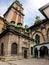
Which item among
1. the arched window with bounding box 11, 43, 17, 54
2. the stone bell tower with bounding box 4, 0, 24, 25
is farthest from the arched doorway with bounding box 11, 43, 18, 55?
the stone bell tower with bounding box 4, 0, 24, 25

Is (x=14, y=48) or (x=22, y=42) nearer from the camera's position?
(x=14, y=48)

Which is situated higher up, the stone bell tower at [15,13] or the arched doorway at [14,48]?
the stone bell tower at [15,13]

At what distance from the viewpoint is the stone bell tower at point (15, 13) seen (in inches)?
1693

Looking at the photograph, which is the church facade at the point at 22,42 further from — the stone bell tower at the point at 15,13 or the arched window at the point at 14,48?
the stone bell tower at the point at 15,13

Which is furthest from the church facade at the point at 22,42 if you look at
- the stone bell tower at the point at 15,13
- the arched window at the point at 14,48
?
the stone bell tower at the point at 15,13

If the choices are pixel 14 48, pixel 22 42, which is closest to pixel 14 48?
pixel 14 48

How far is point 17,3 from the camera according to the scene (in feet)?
154

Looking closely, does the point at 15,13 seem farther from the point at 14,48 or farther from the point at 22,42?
the point at 14,48

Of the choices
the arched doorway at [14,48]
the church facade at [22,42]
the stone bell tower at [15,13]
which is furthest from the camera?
the stone bell tower at [15,13]

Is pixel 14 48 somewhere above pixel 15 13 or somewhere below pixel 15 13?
below

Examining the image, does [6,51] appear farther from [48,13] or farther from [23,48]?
[48,13]

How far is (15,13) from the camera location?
1750 inches

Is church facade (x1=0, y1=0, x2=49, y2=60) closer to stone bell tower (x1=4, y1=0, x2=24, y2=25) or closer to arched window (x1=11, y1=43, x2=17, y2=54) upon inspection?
arched window (x1=11, y1=43, x2=17, y2=54)

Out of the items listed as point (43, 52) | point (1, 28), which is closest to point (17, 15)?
point (1, 28)
